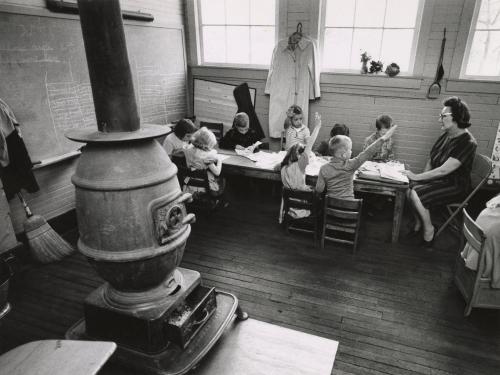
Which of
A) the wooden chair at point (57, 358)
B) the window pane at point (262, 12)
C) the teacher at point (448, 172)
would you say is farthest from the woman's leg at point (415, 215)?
the wooden chair at point (57, 358)

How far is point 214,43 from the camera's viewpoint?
6.12 metres

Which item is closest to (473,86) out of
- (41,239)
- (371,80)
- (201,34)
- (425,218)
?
(371,80)

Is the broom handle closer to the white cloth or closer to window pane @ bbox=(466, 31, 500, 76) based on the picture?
the white cloth

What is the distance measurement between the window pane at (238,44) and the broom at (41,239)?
3.89m

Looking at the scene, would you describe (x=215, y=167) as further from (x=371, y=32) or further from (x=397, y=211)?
(x=371, y=32)

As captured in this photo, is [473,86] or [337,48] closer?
[473,86]

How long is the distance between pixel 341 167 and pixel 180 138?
7.25ft

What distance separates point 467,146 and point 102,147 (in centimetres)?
355

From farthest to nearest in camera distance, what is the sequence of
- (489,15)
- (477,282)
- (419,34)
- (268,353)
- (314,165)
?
(419,34)
(489,15)
(314,165)
(477,282)
(268,353)

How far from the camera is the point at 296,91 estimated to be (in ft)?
A: 18.3

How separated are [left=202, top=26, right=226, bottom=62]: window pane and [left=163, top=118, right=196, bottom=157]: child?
199cm

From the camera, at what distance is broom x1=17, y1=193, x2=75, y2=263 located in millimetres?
3670

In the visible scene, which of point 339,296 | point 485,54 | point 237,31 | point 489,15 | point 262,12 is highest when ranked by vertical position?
point 262,12

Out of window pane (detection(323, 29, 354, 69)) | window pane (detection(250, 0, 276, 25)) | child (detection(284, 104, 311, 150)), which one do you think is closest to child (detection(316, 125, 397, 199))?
child (detection(284, 104, 311, 150))
